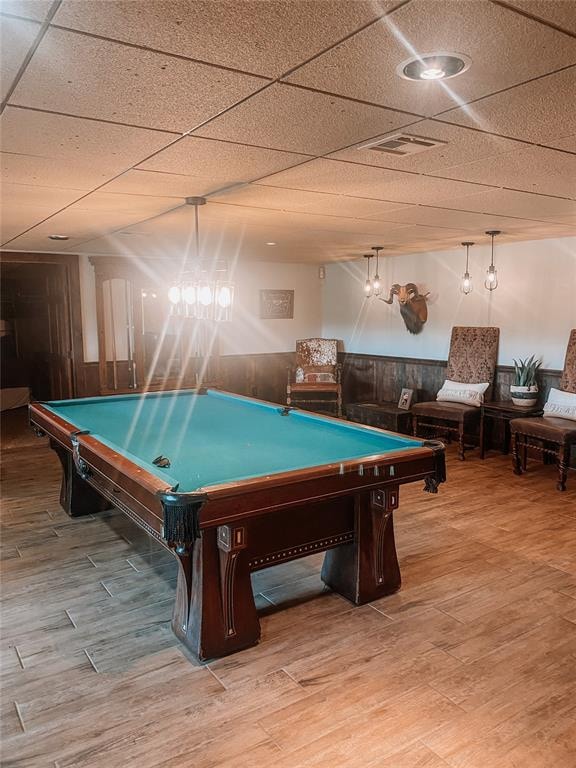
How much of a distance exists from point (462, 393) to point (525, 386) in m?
0.73

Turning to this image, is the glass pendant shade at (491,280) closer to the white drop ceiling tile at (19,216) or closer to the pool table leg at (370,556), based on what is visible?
the pool table leg at (370,556)

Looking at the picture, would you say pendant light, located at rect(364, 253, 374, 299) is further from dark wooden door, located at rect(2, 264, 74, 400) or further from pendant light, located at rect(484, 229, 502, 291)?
dark wooden door, located at rect(2, 264, 74, 400)

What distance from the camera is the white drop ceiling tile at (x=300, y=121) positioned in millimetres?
1847

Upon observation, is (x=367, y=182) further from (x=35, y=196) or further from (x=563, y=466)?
(x=563, y=466)

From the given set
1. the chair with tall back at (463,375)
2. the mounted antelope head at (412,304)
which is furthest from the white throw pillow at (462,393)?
the mounted antelope head at (412,304)

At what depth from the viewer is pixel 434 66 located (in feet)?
5.22

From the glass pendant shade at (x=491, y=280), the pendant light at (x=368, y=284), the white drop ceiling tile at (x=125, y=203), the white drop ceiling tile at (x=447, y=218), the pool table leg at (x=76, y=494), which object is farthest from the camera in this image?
the pendant light at (x=368, y=284)

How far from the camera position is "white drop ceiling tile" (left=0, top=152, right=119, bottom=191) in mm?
2521

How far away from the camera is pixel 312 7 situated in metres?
1.27

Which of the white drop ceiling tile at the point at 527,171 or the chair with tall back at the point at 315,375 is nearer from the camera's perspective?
the white drop ceiling tile at the point at 527,171

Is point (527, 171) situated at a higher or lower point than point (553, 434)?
higher

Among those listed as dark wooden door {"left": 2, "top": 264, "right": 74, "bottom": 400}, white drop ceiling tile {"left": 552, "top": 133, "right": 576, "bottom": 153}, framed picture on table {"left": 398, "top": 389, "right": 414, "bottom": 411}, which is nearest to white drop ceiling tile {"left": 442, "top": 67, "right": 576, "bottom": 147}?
white drop ceiling tile {"left": 552, "top": 133, "right": 576, "bottom": 153}

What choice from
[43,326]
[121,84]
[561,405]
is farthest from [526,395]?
[43,326]

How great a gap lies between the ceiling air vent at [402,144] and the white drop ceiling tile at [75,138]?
2.68 ft
